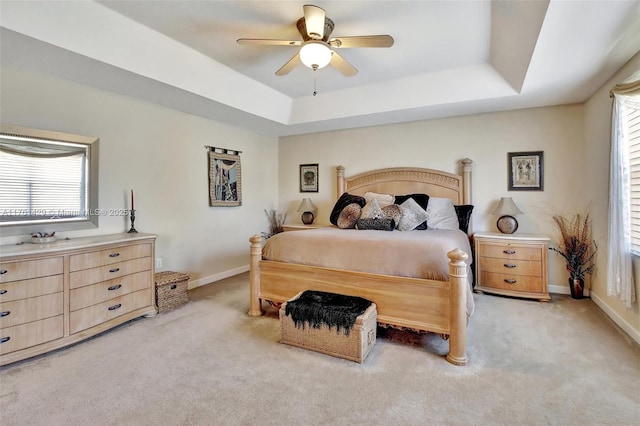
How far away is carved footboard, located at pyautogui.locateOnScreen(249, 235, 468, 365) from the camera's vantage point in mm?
2104

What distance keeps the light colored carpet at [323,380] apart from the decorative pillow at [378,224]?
1.22 m

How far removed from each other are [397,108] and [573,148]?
2.14 metres

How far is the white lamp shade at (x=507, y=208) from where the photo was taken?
3.67m

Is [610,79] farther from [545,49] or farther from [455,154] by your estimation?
[455,154]

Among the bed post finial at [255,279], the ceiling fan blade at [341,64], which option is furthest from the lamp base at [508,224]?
the bed post finial at [255,279]

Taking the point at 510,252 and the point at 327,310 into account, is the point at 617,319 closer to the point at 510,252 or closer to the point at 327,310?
the point at 510,252

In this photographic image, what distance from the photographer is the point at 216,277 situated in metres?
4.39

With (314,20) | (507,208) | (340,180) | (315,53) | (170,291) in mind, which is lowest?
(170,291)

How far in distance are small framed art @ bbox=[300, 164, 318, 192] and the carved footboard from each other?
8.20ft

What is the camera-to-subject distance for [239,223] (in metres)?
4.84

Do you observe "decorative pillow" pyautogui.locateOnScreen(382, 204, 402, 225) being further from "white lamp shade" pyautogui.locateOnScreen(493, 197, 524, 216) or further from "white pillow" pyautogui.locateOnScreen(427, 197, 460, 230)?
"white lamp shade" pyautogui.locateOnScreen(493, 197, 524, 216)

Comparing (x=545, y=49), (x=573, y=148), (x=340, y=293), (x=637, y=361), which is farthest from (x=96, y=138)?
(x=573, y=148)

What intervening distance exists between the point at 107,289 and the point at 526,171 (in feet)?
15.7

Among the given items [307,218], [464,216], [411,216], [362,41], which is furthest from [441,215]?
[362,41]
